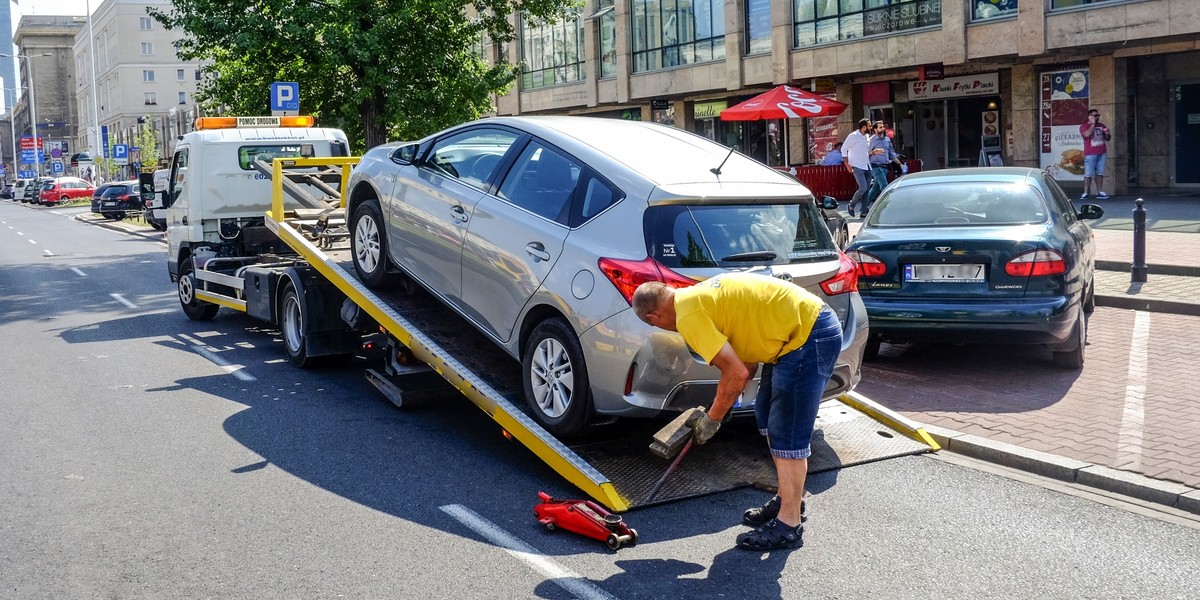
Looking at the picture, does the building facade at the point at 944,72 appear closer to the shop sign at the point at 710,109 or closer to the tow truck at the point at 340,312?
the shop sign at the point at 710,109

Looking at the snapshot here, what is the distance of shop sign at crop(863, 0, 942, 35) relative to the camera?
27047 mm

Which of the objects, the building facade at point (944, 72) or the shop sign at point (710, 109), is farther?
Result: the shop sign at point (710, 109)

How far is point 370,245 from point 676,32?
28.5 metres

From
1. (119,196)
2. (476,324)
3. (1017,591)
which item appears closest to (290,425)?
(476,324)

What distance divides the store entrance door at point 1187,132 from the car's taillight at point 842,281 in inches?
880

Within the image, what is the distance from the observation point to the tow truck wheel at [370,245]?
27.8 ft

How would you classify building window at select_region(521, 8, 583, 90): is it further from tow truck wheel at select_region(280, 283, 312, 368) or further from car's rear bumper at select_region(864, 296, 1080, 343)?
Answer: car's rear bumper at select_region(864, 296, 1080, 343)

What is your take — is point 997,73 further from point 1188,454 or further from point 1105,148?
point 1188,454

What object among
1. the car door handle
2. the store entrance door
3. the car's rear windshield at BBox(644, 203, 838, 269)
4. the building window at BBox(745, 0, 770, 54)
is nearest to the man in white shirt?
the store entrance door

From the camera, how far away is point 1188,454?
654cm

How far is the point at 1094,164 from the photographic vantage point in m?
23.0

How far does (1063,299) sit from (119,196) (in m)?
43.0

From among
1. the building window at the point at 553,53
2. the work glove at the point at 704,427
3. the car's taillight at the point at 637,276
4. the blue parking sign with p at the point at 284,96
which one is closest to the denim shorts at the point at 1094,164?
the blue parking sign with p at the point at 284,96

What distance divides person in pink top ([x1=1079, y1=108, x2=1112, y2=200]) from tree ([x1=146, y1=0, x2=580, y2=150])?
1148 centimetres
